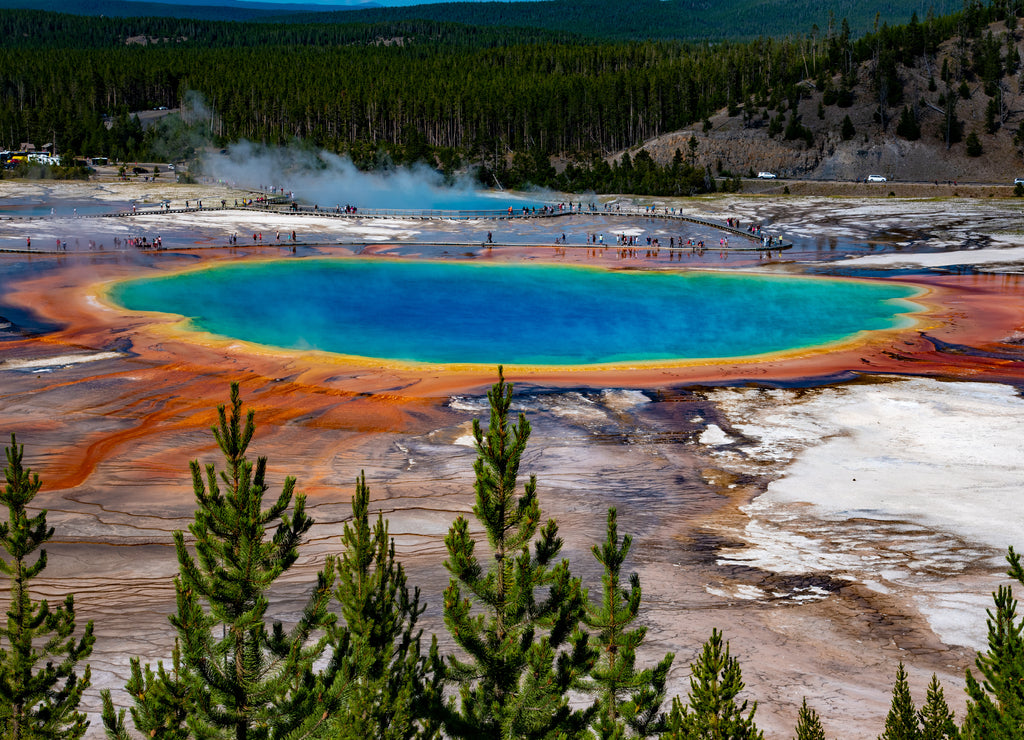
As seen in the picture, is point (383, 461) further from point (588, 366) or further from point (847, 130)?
point (847, 130)

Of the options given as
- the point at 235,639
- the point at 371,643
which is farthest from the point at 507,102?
the point at 235,639

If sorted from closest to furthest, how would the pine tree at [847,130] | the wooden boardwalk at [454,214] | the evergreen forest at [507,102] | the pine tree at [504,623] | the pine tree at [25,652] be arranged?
the pine tree at [504,623], the pine tree at [25,652], the wooden boardwalk at [454,214], the pine tree at [847,130], the evergreen forest at [507,102]

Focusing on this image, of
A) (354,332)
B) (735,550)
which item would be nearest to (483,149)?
(354,332)

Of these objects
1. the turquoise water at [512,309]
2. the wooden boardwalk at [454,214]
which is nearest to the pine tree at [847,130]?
the wooden boardwalk at [454,214]

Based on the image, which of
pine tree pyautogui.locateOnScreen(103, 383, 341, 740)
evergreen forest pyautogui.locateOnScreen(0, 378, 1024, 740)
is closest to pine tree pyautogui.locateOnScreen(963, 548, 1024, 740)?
evergreen forest pyautogui.locateOnScreen(0, 378, 1024, 740)

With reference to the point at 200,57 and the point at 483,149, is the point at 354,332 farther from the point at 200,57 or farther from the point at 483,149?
the point at 200,57

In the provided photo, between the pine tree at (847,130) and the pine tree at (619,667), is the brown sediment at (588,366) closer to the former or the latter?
the pine tree at (619,667)
